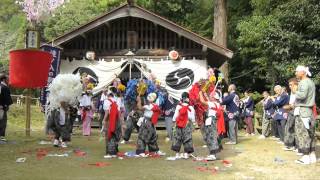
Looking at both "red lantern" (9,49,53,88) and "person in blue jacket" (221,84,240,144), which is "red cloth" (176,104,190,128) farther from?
"red lantern" (9,49,53,88)

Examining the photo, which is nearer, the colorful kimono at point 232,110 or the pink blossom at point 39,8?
the colorful kimono at point 232,110

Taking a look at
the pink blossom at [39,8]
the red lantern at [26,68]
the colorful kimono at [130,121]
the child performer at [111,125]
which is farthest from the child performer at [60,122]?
the pink blossom at [39,8]

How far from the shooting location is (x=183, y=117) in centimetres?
1016

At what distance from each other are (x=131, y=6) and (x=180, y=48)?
98.6 inches

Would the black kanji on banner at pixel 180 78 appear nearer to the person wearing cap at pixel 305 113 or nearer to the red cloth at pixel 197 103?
the red cloth at pixel 197 103

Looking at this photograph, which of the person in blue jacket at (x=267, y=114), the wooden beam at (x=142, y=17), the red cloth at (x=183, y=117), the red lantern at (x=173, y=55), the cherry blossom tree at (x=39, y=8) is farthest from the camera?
the cherry blossom tree at (x=39, y=8)

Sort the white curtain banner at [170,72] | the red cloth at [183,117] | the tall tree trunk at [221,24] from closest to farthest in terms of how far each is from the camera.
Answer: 1. the red cloth at [183,117]
2. the white curtain banner at [170,72]
3. the tall tree trunk at [221,24]

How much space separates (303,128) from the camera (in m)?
9.98

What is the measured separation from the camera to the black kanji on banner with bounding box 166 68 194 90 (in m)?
18.0

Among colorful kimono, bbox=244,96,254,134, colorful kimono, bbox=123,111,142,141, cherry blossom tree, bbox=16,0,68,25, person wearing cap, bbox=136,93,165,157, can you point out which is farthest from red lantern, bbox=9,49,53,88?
cherry blossom tree, bbox=16,0,68,25

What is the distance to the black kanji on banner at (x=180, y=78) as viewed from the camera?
59.2ft

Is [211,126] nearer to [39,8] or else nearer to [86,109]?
[86,109]

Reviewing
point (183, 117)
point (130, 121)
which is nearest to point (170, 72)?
point (130, 121)

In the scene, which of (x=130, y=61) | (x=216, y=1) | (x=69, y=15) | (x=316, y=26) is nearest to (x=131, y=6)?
(x=130, y=61)
